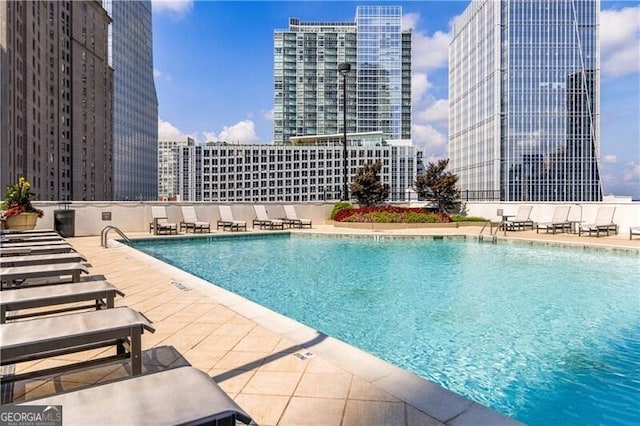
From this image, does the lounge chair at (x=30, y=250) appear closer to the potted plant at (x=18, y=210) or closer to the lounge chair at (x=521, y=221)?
the potted plant at (x=18, y=210)

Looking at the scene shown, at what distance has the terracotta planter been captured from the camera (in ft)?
33.0

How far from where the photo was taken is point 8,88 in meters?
48.0

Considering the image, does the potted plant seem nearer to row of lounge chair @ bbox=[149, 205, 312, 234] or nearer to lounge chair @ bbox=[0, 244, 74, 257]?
row of lounge chair @ bbox=[149, 205, 312, 234]

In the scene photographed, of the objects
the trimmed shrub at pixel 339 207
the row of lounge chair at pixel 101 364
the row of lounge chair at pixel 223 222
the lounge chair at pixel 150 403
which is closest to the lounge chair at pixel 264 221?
the row of lounge chair at pixel 223 222

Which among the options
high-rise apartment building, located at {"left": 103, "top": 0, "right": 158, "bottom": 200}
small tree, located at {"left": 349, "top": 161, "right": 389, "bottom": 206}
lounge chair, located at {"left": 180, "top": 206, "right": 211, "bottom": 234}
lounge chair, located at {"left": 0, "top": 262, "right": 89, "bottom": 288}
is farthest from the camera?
high-rise apartment building, located at {"left": 103, "top": 0, "right": 158, "bottom": 200}

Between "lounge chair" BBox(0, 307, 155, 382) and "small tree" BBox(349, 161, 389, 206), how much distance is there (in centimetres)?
1770

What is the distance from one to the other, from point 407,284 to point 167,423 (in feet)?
21.4

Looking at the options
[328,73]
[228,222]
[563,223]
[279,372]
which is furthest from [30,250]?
[328,73]

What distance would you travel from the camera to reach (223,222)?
16250mm

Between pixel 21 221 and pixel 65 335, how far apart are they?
1029cm

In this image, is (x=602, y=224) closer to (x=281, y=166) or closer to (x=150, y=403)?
(x=150, y=403)

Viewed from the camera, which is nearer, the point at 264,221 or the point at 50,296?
the point at 50,296

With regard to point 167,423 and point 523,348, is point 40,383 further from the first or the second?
point 523,348

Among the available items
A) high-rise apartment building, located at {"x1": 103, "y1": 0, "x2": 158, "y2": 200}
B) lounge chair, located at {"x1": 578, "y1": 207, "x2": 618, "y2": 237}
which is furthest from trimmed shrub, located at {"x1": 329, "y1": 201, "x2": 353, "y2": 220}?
high-rise apartment building, located at {"x1": 103, "y1": 0, "x2": 158, "y2": 200}
